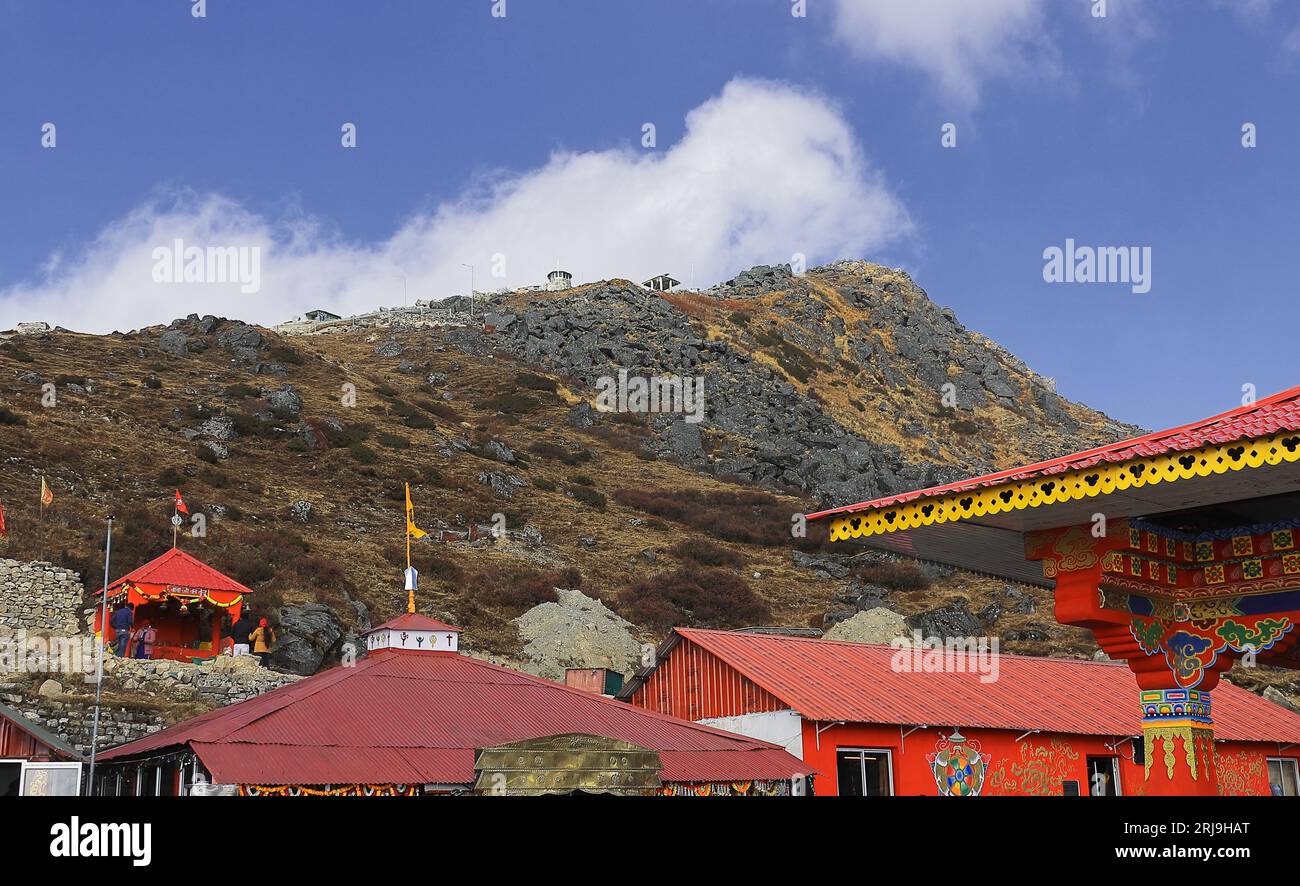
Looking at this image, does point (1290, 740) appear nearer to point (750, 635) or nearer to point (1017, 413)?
point (750, 635)

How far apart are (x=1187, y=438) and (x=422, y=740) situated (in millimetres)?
10372

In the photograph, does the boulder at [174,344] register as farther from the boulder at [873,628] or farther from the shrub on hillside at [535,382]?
the boulder at [873,628]

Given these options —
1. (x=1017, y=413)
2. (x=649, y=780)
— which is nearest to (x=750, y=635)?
(x=649, y=780)

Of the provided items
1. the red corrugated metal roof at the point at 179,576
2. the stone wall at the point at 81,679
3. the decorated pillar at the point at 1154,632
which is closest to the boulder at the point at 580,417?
the stone wall at the point at 81,679

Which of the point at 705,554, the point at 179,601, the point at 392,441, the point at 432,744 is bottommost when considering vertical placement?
the point at 432,744

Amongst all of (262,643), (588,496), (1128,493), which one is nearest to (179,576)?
(262,643)

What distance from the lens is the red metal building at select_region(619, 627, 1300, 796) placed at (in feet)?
64.8

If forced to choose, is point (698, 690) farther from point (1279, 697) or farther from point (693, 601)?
point (693, 601)

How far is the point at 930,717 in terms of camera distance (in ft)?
67.1

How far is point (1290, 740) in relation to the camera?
24.5 m

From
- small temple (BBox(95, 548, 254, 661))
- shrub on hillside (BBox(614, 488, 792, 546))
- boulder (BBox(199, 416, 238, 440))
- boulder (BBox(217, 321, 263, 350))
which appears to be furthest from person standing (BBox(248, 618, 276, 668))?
boulder (BBox(217, 321, 263, 350))

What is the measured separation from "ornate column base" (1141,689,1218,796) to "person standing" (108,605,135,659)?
2404 cm

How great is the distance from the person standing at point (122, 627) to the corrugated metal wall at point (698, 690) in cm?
1261
